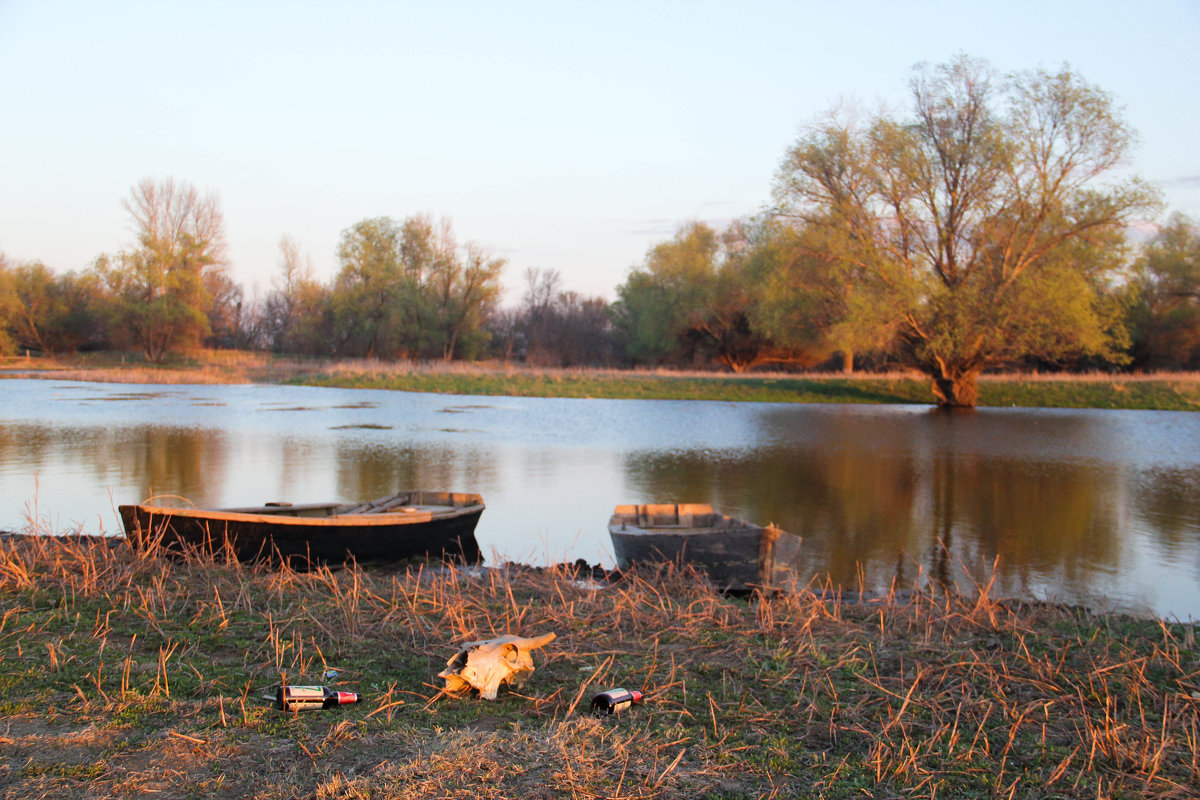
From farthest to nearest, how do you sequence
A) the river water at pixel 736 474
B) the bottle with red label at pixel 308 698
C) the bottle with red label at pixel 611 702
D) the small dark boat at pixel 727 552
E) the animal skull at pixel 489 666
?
1. the river water at pixel 736 474
2. the small dark boat at pixel 727 552
3. the animal skull at pixel 489 666
4. the bottle with red label at pixel 611 702
5. the bottle with red label at pixel 308 698

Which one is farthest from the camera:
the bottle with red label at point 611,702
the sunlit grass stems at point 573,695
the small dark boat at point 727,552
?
the small dark boat at point 727,552

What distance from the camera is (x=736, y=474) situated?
59.8ft

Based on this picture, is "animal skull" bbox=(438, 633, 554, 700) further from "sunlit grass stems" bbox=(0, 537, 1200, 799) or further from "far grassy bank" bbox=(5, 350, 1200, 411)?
"far grassy bank" bbox=(5, 350, 1200, 411)

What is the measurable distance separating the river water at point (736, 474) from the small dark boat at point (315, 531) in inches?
35.4

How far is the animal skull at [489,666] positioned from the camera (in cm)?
482

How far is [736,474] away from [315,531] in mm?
11129

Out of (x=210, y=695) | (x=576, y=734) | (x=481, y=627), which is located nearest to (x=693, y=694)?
(x=576, y=734)

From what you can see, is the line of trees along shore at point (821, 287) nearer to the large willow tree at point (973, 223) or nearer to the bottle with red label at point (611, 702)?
the large willow tree at point (973, 223)

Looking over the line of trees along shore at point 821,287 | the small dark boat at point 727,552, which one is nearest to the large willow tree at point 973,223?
the line of trees along shore at point 821,287

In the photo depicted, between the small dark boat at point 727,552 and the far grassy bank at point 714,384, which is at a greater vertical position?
the far grassy bank at point 714,384

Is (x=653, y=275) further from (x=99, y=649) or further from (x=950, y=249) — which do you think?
(x=99, y=649)

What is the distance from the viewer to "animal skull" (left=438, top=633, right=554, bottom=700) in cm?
482

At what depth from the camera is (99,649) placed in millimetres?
5277

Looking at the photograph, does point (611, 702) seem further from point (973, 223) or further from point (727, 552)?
point (973, 223)
